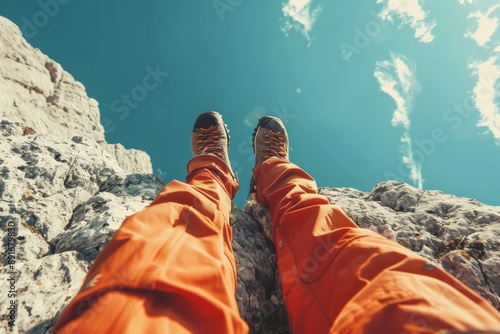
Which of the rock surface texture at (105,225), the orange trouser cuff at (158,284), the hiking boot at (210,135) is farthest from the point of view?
the hiking boot at (210,135)

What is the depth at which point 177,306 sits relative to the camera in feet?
3.71

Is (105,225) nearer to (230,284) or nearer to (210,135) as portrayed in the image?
(230,284)

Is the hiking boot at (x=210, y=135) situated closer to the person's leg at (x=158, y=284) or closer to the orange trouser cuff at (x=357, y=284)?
the orange trouser cuff at (x=357, y=284)

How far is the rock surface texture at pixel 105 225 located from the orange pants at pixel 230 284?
94 cm

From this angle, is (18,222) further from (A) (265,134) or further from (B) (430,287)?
(A) (265,134)

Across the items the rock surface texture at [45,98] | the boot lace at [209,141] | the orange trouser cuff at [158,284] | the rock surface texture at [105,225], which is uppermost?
the rock surface texture at [45,98]

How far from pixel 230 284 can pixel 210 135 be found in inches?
165

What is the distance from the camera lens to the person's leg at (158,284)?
0.97 m

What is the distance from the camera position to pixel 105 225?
2.57 metres

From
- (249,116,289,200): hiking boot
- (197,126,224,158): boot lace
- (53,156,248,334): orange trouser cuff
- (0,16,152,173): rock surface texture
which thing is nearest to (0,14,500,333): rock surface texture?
(53,156,248,334): orange trouser cuff

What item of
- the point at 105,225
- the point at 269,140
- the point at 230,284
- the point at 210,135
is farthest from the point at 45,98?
the point at 230,284

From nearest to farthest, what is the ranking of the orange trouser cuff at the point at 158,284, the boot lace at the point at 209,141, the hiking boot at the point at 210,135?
1. the orange trouser cuff at the point at 158,284
2. the boot lace at the point at 209,141
3. the hiking boot at the point at 210,135

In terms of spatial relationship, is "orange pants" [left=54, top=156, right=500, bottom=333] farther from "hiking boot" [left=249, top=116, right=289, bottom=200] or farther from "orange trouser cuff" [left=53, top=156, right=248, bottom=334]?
"hiking boot" [left=249, top=116, right=289, bottom=200]

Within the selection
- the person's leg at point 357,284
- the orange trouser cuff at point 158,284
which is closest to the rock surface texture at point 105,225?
the person's leg at point 357,284
